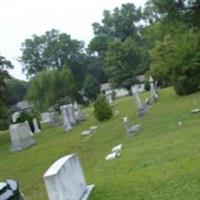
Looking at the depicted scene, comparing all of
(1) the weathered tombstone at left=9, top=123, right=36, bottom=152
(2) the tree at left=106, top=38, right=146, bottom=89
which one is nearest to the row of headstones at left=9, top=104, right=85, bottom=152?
(1) the weathered tombstone at left=9, top=123, right=36, bottom=152

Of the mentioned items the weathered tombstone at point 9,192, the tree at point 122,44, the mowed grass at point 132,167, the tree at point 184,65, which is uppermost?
the tree at point 122,44

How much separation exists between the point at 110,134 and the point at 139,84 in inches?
1813

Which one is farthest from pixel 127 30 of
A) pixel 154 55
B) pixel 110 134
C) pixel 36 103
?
pixel 110 134

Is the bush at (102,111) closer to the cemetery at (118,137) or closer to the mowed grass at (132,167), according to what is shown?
the cemetery at (118,137)

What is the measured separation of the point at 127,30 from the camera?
8500 centimetres

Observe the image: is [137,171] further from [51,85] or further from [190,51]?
[51,85]

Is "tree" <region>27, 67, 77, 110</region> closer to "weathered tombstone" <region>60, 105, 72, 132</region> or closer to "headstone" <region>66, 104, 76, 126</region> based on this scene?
"headstone" <region>66, 104, 76, 126</region>

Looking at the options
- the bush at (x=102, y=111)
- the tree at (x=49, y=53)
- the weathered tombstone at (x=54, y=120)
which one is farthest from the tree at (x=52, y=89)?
the tree at (x=49, y=53)

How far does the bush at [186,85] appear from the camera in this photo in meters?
37.7

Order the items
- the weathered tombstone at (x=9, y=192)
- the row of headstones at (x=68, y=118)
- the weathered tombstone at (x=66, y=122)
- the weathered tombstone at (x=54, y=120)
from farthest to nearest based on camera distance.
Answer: the weathered tombstone at (x=54, y=120)
the row of headstones at (x=68, y=118)
the weathered tombstone at (x=66, y=122)
the weathered tombstone at (x=9, y=192)

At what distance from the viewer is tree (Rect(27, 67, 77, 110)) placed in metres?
54.6

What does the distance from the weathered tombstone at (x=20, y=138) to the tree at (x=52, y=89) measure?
28829mm

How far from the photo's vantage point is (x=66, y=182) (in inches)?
315

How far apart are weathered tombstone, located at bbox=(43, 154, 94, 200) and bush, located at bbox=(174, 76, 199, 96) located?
94.4 ft
